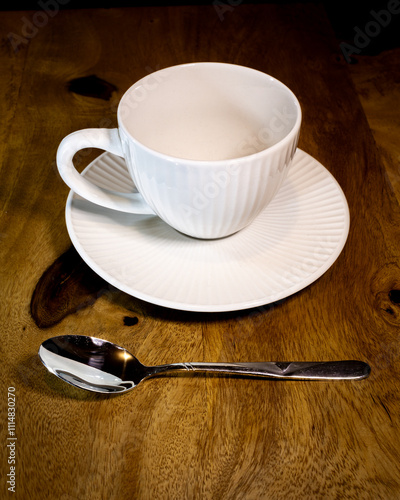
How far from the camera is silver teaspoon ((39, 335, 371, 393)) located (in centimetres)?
38

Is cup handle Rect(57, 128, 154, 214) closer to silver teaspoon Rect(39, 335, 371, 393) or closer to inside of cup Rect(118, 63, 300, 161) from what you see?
inside of cup Rect(118, 63, 300, 161)

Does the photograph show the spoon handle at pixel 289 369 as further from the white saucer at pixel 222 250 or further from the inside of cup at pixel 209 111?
the inside of cup at pixel 209 111

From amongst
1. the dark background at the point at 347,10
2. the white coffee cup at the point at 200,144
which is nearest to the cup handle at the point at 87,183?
the white coffee cup at the point at 200,144

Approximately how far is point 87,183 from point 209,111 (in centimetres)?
15

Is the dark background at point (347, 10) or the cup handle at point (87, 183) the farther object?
the dark background at point (347, 10)

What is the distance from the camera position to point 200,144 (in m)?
0.54

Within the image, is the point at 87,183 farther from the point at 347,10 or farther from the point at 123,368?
the point at 347,10

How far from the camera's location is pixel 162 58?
0.75 meters

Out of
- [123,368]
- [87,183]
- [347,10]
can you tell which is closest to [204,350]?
[123,368]

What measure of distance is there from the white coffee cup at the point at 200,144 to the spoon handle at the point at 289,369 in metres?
0.12

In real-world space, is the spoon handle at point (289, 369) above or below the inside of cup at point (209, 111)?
below

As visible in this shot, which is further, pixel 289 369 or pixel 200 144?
pixel 200 144

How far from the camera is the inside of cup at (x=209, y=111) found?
47 centimetres

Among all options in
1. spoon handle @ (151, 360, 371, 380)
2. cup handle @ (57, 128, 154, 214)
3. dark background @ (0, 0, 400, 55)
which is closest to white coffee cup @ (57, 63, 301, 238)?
cup handle @ (57, 128, 154, 214)
